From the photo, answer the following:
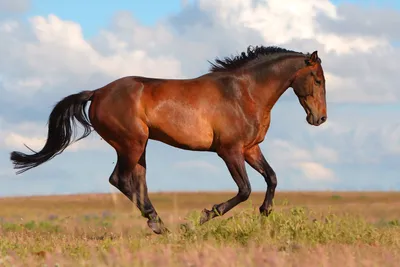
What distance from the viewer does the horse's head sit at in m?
10.4

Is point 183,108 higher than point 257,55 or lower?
lower

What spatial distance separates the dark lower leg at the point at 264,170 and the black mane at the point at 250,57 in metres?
1.23

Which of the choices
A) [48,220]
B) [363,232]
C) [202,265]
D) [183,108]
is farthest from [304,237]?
[48,220]

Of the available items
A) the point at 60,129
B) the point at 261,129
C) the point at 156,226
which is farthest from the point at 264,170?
the point at 60,129

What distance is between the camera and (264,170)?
10.4m

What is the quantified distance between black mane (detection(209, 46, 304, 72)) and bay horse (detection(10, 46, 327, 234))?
16 mm

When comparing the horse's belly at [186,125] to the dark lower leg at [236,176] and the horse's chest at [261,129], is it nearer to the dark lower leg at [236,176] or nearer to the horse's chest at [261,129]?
the dark lower leg at [236,176]

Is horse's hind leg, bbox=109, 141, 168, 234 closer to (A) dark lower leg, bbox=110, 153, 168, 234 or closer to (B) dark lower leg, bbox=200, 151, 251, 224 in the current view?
(A) dark lower leg, bbox=110, 153, 168, 234

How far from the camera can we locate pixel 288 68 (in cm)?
1046

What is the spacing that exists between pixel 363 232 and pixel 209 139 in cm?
265

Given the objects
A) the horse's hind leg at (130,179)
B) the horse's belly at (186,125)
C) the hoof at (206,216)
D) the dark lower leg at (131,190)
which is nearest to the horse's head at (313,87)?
the horse's belly at (186,125)

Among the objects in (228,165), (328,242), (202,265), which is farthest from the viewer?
(228,165)

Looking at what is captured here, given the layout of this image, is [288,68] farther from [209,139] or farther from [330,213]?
[330,213]

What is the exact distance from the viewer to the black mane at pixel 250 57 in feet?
34.9
